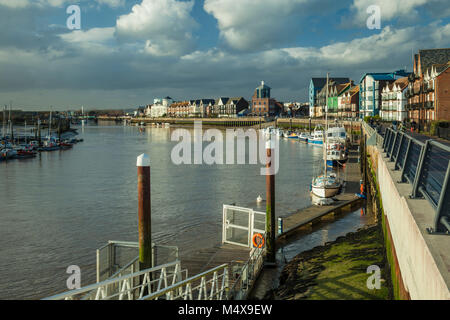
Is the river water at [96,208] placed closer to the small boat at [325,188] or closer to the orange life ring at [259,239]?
the small boat at [325,188]

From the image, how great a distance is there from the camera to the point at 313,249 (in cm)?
1875

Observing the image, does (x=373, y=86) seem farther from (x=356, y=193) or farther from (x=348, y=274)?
(x=348, y=274)

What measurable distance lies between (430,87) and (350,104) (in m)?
71.8

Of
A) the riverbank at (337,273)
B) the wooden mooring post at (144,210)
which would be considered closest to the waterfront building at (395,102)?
the riverbank at (337,273)

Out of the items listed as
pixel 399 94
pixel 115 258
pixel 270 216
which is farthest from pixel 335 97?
pixel 115 258

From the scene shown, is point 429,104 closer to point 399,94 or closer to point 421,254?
point 399,94

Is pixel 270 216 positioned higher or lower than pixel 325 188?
higher

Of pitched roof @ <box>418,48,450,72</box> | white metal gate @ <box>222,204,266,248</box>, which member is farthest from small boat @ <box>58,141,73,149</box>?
white metal gate @ <box>222,204,266,248</box>

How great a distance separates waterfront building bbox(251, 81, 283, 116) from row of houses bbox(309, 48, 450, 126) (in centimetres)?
2502

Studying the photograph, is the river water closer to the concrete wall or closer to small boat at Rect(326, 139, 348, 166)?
small boat at Rect(326, 139, 348, 166)

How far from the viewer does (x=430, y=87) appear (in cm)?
5838
